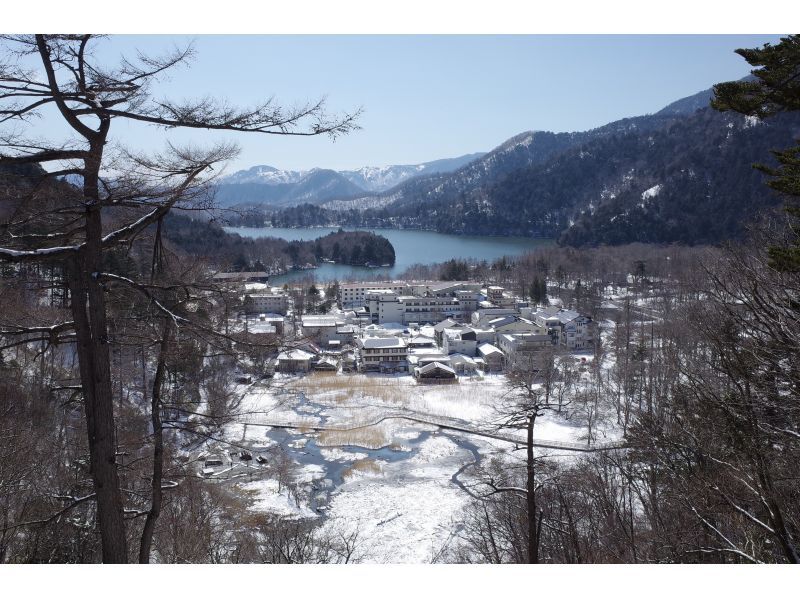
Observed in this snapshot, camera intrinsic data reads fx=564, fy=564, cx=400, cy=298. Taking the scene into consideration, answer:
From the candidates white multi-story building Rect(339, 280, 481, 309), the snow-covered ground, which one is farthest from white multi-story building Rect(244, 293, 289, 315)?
the snow-covered ground

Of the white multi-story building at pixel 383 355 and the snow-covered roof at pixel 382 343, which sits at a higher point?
the snow-covered roof at pixel 382 343

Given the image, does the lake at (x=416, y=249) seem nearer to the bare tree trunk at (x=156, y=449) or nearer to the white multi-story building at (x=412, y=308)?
the white multi-story building at (x=412, y=308)

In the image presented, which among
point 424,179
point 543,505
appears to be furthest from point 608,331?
point 424,179

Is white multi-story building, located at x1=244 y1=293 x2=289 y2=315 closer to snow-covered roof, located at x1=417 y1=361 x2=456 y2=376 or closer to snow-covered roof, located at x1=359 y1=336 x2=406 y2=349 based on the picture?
snow-covered roof, located at x1=359 y1=336 x2=406 y2=349

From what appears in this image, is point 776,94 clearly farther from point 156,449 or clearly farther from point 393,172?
point 393,172

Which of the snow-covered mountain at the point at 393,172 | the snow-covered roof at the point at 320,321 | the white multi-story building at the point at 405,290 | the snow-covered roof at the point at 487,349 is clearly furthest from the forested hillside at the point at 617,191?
the snow-covered mountain at the point at 393,172

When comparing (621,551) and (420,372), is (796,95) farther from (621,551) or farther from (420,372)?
(420,372)
